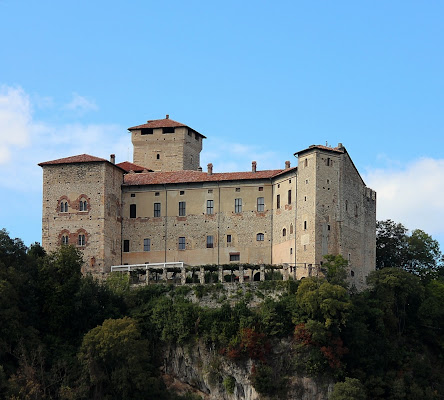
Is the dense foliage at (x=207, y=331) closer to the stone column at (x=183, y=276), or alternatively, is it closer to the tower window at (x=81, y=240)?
the stone column at (x=183, y=276)

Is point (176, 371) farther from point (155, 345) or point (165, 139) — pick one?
point (165, 139)

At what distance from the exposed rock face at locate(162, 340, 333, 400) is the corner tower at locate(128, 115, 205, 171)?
83.7 feet

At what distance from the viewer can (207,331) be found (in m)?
74.4

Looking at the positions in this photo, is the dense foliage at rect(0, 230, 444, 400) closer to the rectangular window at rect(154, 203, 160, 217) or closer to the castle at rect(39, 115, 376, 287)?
the castle at rect(39, 115, 376, 287)

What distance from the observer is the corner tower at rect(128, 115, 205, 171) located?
9756 cm

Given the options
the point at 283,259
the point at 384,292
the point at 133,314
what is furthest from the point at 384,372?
the point at 133,314

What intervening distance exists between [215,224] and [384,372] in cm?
1774

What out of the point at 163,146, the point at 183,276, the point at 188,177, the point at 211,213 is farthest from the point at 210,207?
the point at 163,146

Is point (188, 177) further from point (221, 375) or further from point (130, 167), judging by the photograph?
point (221, 375)

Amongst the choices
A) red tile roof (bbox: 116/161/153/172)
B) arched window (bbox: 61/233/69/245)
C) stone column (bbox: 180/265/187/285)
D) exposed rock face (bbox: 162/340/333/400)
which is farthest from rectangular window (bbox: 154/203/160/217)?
exposed rock face (bbox: 162/340/333/400)

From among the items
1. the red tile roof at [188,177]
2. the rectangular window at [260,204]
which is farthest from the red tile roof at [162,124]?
the rectangular window at [260,204]

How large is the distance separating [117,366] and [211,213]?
18.3 meters

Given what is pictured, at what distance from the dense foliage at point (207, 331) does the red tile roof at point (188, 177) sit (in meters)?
9.85

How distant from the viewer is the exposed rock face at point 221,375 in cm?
7194
